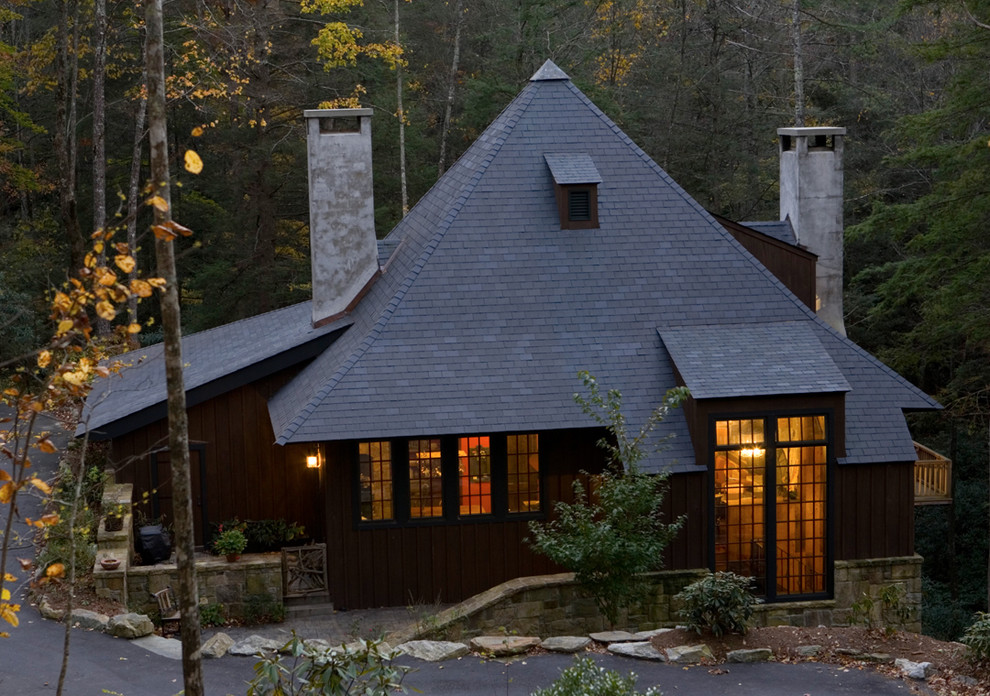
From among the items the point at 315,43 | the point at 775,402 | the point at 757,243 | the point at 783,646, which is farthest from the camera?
the point at 315,43

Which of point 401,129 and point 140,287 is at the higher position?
point 401,129

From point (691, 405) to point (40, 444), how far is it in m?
9.13

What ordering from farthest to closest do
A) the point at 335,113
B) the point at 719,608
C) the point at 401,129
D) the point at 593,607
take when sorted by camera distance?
the point at 401,129
the point at 335,113
the point at 593,607
the point at 719,608

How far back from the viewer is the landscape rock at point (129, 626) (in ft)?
35.7

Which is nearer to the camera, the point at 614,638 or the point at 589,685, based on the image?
the point at 589,685

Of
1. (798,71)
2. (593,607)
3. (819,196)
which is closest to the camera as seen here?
(593,607)

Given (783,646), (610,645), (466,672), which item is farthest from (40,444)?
(783,646)

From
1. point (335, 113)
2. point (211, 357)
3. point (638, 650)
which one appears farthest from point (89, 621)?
point (335, 113)

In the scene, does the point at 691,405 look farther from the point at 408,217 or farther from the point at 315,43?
the point at 315,43

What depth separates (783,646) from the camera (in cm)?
1102

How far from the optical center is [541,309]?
1466 cm

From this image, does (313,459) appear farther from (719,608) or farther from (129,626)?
(719,608)

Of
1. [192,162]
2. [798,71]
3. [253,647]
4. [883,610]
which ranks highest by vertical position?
[798,71]

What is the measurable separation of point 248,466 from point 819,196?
31.8 feet
